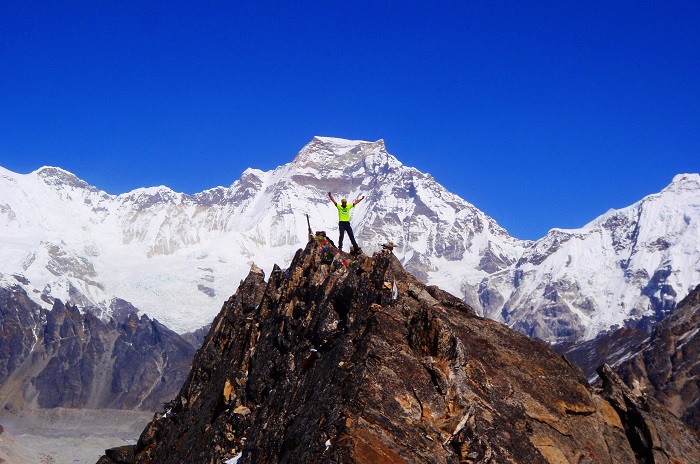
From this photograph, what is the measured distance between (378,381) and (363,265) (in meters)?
10.8

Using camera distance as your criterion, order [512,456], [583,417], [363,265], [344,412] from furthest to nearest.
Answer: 1. [363,265]
2. [583,417]
3. [512,456]
4. [344,412]

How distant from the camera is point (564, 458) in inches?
958

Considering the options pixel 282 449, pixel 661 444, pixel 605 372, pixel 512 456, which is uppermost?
pixel 605 372

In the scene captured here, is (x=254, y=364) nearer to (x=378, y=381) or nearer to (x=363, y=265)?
(x=363, y=265)

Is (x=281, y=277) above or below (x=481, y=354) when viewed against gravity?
above

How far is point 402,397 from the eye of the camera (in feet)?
74.7

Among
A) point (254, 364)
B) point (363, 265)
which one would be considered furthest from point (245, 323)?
point (363, 265)

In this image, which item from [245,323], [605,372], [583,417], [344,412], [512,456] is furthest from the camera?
[245,323]

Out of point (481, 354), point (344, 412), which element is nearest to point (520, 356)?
point (481, 354)

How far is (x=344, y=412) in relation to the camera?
855 inches

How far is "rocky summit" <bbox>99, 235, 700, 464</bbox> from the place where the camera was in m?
22.1

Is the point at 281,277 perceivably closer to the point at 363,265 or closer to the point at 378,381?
the point at 363,265

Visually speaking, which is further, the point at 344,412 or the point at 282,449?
the point at 282,449

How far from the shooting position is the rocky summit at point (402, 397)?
72.4 ft
